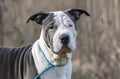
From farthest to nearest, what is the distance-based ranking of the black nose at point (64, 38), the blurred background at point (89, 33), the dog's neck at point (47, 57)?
1. the blurred background at point (89, 33)
2. the dog's neck at point (47, 57)
3. the black nose at point (64, 38)

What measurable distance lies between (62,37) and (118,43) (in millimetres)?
4294

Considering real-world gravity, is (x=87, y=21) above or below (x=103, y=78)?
above

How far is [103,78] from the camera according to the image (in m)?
11.1

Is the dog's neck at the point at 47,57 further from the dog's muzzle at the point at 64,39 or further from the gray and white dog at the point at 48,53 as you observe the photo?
the dog's muzzle at the point at 64,39

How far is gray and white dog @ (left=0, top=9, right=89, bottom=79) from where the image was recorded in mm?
6859

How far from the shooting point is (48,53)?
7.13 m

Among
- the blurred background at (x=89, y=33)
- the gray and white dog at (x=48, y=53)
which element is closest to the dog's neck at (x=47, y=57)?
the gray and white dog at (x=48, y=53)

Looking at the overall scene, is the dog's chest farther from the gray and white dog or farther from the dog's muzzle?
the dog's muzzle

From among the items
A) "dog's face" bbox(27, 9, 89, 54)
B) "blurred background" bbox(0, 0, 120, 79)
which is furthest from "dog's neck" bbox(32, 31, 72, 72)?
"blurred background" bbox(0, 0, 120, 79)

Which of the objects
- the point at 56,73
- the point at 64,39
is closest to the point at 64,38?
the point at 64,39

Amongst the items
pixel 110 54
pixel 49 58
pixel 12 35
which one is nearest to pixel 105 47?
pixel 110 54

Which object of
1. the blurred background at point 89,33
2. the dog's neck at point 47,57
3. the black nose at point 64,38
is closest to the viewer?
the black nose at point 64,38

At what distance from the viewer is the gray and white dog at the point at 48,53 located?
22.5 ft

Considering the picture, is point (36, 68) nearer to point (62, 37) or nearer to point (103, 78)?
point (62, 37)
